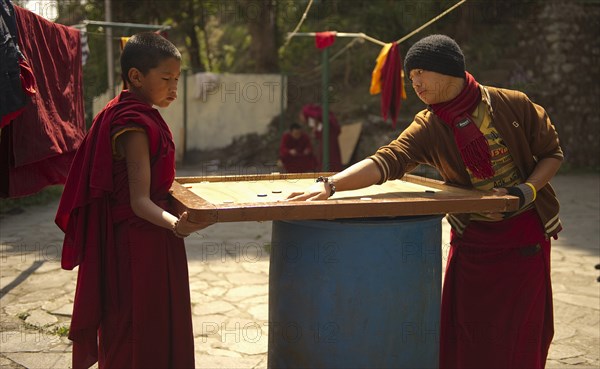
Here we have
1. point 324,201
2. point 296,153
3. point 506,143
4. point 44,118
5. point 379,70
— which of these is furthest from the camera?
point 296,153

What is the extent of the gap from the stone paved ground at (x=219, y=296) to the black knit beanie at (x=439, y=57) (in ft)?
5.80

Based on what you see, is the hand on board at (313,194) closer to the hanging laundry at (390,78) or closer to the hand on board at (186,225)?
the hand on board at (186,225)

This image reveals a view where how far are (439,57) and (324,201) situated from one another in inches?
28.3

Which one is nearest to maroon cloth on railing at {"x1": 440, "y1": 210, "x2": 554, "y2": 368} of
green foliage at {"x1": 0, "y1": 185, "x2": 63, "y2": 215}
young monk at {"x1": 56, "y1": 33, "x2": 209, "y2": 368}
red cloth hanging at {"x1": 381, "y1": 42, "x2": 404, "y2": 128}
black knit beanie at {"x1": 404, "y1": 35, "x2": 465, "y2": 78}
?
black knit beanie at {"x1": 404, "y1": 35, "x2": 465, "y2": 78}

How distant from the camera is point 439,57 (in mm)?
2350

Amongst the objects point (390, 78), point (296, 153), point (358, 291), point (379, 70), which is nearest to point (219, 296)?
point (358, 291)

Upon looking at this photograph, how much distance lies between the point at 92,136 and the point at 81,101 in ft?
6.31

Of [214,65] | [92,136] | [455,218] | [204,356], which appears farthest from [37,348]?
[214,65]

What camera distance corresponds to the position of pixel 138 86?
229 centimetres

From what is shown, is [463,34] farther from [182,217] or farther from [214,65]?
[182,217]

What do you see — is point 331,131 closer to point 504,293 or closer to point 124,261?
point 504,293

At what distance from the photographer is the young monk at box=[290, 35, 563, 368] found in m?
2.43

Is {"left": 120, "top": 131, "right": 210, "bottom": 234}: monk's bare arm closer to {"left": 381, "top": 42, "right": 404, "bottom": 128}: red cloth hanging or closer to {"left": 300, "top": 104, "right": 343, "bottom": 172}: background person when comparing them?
{"left": 381, "top": 42, "right": 404, "bottom": 128}: red cloth hanging

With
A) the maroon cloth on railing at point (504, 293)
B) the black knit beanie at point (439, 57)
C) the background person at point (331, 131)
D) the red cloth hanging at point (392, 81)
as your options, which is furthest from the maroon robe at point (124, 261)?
the background person at point (331, 131)
